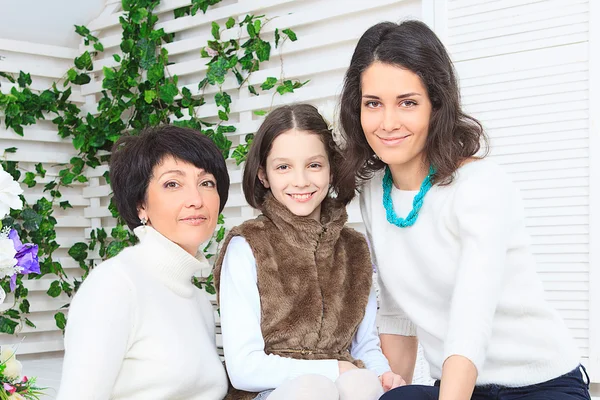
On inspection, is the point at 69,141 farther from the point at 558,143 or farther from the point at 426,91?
the point at 426,91

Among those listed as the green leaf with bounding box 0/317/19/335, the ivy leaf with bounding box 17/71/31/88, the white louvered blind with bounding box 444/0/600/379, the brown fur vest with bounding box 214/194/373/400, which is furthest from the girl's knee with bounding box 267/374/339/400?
the ivy leaf with bounding box 17/71/31/88

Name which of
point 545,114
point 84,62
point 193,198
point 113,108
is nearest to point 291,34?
point 545,114

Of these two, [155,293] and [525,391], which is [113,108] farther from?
[525,391]

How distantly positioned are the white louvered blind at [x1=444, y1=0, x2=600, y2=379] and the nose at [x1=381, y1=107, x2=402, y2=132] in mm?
1330

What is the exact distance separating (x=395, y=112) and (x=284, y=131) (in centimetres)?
35

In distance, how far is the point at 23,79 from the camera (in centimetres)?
410

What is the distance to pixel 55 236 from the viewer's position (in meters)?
4.19

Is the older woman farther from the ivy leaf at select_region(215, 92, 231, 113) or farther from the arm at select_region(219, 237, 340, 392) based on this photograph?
the ivy leaf at select_region(215, 92, 231, 113)

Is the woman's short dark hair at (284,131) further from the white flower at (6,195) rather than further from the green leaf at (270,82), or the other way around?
the green leaf at (270,82)

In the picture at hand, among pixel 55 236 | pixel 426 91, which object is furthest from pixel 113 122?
pixel 426 91

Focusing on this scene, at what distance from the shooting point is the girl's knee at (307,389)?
4.82 feet

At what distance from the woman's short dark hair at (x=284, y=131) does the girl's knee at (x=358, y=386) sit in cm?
44

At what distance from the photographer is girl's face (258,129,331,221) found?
1.78 metres

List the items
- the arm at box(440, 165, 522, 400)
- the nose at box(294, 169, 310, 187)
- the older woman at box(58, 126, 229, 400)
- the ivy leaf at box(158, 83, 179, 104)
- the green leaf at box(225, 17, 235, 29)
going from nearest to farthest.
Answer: the arm at box(440, 165, 522, 400) → the older woman at box(58, 126, 229, 400) → the nose at box(294, 169, 310, 187) → the green leaf at box(225, 17, 235, 29) → the ivy leaf at box(158, 83, 179, 104)
